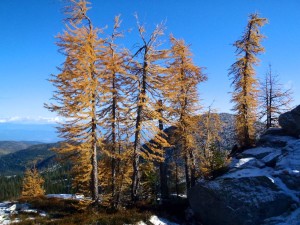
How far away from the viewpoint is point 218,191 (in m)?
18.7

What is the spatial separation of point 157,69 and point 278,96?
17.0m

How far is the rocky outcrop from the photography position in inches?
671

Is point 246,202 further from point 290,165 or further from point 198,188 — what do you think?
point 290,165

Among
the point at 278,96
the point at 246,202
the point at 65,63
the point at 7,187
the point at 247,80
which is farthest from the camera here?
the point at 7,187

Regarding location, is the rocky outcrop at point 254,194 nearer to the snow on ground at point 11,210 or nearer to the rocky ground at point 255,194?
the rocky ground at point 255,194

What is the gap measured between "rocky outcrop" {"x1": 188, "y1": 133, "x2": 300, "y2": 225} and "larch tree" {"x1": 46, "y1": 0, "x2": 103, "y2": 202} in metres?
7.79

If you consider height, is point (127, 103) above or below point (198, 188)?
above

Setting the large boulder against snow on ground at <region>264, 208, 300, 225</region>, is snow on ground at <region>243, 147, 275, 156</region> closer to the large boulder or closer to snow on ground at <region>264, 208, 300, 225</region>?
the large boulder

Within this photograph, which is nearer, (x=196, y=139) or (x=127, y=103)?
(x=127, y=103)

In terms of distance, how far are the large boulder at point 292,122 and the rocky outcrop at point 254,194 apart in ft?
13.9

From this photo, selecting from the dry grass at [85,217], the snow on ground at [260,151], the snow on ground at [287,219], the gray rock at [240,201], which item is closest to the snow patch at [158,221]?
the dry grass at [85,217]

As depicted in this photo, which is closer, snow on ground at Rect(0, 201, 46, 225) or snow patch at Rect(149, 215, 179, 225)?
snow patch at Rect(149, 215, 179, 225)

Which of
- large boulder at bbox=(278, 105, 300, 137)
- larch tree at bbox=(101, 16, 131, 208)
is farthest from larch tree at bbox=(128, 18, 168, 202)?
large boulder at bbox=(278, 105, 300, 137)

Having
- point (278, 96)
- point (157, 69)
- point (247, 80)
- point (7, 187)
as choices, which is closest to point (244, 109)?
point (247, 80)
